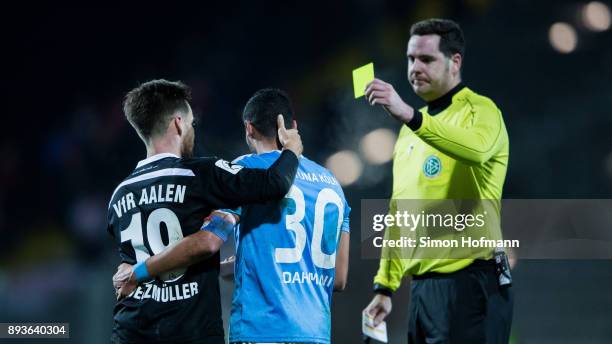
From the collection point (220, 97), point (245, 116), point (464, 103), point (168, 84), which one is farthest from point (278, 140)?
point (220, 97)

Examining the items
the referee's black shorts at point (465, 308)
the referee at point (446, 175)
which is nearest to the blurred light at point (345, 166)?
the referee at point (446, 175)

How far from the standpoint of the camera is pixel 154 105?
97.7 inches

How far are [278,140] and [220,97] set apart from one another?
4.64 m

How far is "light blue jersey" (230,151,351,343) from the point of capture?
2396 mm

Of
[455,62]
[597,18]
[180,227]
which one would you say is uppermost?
[597,18]

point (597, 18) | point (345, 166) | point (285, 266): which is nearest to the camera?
point (285, 266)

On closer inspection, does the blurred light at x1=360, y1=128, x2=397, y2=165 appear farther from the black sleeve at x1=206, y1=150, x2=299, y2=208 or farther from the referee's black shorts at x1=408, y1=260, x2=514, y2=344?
the black sleeve at x1=206, y1=150, x2=299, y2=208

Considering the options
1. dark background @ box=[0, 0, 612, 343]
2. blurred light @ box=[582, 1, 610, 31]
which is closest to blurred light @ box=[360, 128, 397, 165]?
dark background @ box=[0, 0, 612, 343]

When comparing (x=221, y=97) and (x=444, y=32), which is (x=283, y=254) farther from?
(x=221, y=97)

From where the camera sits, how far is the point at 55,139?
7.08 metres

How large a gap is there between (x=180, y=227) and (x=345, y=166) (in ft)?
15.3

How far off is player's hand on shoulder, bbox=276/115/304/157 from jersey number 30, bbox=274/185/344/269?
148 millimetres

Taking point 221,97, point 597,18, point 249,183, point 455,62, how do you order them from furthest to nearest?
point 221,97, point 597,18, point 455,62, point 249,183

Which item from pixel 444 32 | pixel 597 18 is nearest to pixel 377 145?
pixel 597 18
